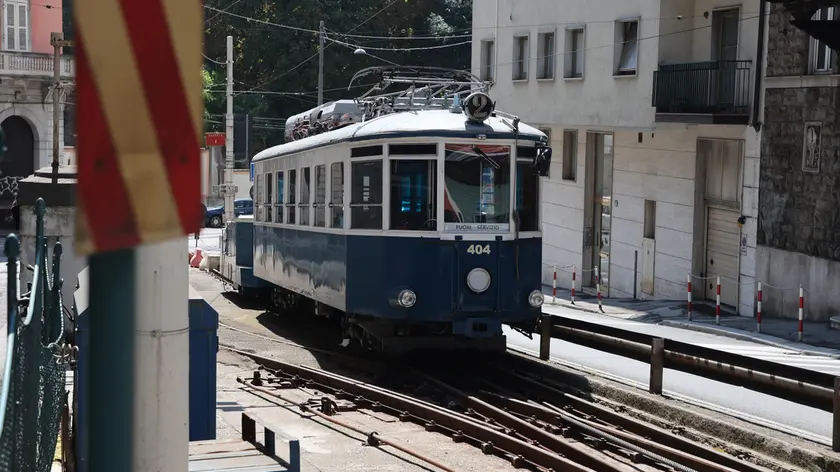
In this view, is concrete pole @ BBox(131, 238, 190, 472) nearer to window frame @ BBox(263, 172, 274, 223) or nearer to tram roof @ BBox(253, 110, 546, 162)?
tram roof @ BBox(253, 110, 546, 162)

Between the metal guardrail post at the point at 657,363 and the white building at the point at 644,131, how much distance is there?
39.7 feet

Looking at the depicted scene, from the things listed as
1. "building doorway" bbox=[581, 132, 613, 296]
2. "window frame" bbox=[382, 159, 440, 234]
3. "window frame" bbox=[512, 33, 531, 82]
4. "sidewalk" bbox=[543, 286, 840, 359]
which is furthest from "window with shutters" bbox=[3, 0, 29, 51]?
"window frame" bbox=[382, 159, 440, 234]

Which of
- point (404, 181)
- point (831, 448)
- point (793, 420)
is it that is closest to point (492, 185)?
point (404, 181)

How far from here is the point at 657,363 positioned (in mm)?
13094

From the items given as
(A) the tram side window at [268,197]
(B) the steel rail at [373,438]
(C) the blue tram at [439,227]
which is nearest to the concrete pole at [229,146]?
(A) the tram side window at [268,197]

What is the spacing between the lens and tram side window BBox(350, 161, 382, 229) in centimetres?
1512

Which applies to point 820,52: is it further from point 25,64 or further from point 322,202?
point 25,64

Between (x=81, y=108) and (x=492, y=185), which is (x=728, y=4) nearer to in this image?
(x=492, y=185)

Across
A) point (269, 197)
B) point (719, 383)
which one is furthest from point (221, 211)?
point (719, 383)

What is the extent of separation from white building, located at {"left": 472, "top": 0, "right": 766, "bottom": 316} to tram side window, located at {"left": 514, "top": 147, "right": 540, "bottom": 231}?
10807 mm

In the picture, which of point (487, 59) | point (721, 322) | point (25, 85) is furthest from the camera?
point (25, 85)

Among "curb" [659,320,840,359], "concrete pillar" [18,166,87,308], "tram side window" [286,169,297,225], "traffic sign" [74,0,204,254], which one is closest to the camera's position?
"traffic sign" [74,0,204,254]

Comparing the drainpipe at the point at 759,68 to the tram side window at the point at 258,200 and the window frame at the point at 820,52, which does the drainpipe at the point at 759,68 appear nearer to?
the window frame at the point at 820,52

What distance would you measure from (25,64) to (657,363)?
3822cm
